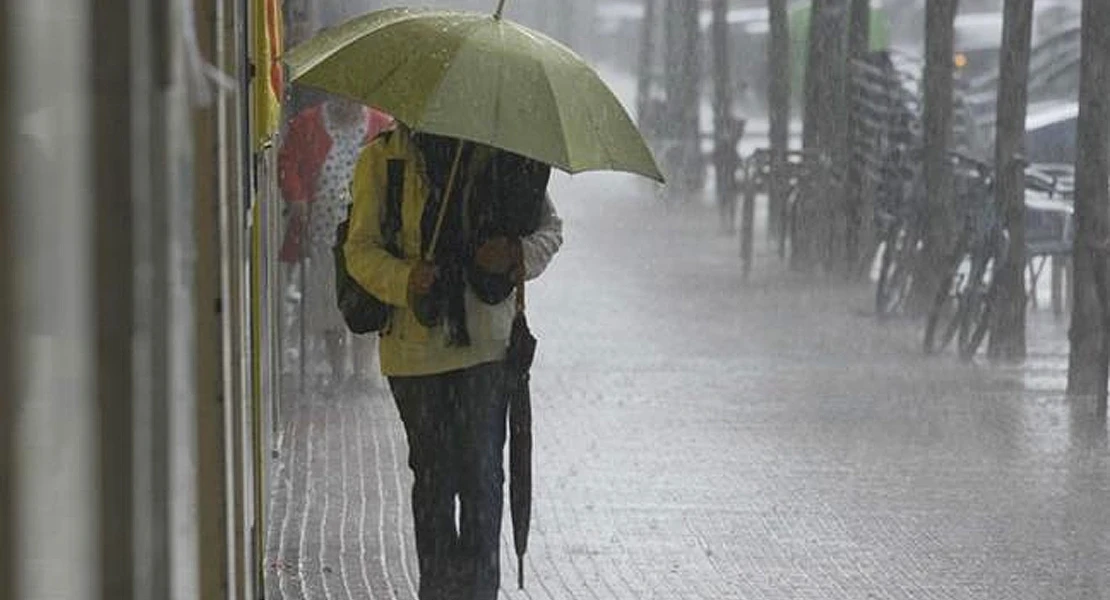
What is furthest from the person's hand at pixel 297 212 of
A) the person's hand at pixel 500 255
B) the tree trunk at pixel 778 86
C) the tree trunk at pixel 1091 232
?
the tree trunk at pixel 778 86

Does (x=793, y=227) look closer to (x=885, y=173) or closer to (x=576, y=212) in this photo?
(x=885, y=173)

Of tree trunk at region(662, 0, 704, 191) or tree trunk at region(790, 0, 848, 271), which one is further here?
tree trunk at region(662, 0, 704, 191)

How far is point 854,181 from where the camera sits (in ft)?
71.7

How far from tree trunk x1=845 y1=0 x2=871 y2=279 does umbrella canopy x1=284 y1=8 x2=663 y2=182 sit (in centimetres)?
1491

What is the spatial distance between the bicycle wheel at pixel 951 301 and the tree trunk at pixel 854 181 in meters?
4.28

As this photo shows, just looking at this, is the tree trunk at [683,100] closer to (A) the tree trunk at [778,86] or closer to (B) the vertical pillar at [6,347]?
(A) the tree trunk at [778,86]

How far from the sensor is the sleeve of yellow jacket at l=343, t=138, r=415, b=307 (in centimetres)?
638

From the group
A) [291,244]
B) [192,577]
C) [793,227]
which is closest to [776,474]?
[291,244]

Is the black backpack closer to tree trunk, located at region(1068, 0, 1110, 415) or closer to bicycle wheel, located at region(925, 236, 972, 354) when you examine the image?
tree trunk, located at region(1068, 0, 1110, 415)

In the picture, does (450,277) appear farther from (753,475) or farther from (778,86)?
(778,86)

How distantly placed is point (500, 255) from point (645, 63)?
27.2 metres

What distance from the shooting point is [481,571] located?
668cm

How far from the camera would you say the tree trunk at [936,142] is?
18516 millimetres

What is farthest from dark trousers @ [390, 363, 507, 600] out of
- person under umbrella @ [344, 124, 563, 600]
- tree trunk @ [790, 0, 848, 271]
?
tree trunk @ [790, 0, 848, 271]
